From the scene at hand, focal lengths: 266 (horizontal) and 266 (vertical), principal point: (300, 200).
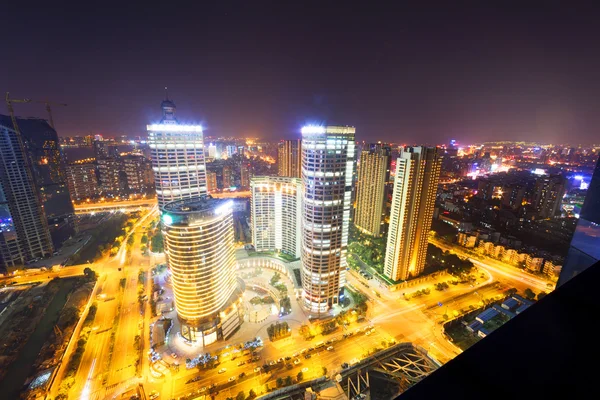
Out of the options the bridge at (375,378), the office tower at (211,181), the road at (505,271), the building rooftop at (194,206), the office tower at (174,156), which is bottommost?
the bridge at (375,378)

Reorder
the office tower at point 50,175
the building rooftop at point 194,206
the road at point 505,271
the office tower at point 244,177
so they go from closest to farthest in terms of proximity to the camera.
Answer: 1. the building rooftop at point 194,206
2. the road at point 505,271
3. the office tower at point 50,175
4. the office tower at point 244,177

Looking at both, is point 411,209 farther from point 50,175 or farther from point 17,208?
point 50,175

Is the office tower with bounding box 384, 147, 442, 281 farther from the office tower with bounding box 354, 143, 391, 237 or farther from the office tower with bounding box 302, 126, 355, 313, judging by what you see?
the office tower with bounding box 354, 143, 391, 237

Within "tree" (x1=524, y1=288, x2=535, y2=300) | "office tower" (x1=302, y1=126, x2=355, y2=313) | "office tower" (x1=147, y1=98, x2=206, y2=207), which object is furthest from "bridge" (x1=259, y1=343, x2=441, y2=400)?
"office tower" (x1=147, y1=98, x2=206, y2=207)

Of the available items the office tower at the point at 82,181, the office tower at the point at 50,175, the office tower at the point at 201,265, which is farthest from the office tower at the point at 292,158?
the office tower at the point at 82,181

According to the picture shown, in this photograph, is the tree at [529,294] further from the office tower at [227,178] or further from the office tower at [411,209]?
the office tower at [227,178]

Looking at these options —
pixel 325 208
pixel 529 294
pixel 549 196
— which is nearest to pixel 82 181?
pixel 325 208

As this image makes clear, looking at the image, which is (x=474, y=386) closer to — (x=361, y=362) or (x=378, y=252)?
(x=361, y=362)
